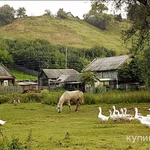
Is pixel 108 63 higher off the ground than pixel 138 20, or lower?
lower

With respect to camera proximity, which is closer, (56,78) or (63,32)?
(56,78)

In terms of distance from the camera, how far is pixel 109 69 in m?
77.8

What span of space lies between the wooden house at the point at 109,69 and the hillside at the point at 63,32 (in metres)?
48.7

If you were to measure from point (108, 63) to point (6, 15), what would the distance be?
3457 inches

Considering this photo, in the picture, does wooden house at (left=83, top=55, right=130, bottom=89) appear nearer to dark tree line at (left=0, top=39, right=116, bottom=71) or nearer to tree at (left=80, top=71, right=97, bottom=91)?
tree at (left=80, top=71, right=97, bottom=91)

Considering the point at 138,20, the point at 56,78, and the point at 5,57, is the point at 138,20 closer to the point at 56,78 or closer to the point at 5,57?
the point at 56,78

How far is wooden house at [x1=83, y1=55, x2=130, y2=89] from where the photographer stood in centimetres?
7669

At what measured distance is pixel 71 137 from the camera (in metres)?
14.1

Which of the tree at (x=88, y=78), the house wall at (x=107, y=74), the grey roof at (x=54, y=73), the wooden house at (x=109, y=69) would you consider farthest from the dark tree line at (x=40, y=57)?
the tree at (x=88, y=78)

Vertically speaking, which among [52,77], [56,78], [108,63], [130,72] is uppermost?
[108,63]

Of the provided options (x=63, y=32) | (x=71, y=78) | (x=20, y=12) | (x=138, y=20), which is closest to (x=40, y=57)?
(x=71, y=78)

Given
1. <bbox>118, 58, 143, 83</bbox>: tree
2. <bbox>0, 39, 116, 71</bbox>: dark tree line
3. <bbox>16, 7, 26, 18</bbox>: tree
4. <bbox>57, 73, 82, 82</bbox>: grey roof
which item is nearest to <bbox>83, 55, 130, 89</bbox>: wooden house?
<bbox>118, 58, 143, 83</bbox>: tree

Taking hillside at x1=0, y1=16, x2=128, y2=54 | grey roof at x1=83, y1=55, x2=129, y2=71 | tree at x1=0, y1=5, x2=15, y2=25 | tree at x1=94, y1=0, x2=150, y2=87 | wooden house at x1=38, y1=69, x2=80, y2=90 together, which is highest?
tree at x1=0, y1=5, x2=15, y2=25

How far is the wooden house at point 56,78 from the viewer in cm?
7750
